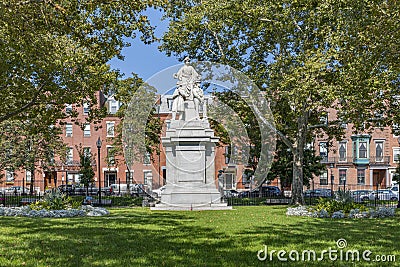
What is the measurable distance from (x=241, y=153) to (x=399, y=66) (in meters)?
31.0

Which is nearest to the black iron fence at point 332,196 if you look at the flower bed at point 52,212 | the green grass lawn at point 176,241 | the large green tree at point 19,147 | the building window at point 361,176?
the building window at point 361,176

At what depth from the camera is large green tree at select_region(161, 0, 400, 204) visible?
60.2ft

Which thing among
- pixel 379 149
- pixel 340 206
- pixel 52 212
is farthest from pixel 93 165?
pixel 340 206

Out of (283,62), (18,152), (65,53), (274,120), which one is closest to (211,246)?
(65,53)

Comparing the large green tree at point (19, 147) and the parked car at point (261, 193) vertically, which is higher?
the large green tree at point (19, 147)

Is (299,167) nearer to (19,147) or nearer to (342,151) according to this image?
(19,147)

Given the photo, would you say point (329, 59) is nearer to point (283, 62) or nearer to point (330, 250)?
point (283, 62)

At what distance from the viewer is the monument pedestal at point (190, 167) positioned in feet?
77.5

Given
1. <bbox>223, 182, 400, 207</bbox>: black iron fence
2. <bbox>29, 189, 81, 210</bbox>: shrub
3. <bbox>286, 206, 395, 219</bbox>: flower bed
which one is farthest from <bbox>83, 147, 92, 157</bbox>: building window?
<bbox>286, 206, 395, 219</bbox>: flower bed

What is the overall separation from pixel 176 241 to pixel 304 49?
19.4m

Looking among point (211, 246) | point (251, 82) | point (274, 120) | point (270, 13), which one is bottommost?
point (211, 246)

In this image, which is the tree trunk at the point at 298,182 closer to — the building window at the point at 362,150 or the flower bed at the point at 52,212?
the flower bed at the point at 52,212

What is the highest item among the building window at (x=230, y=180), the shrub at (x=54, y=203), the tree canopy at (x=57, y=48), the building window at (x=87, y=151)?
the tree canopy at (x=57, y=48)

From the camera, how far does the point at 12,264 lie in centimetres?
780
